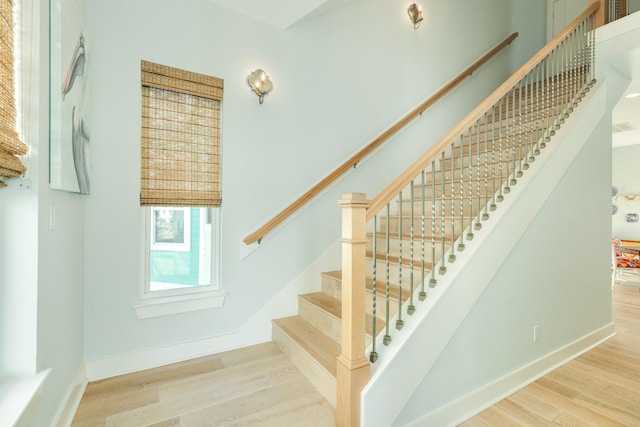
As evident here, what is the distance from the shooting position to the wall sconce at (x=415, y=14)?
3.70 m

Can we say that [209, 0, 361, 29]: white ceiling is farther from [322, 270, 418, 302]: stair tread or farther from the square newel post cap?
[322, 270, 418, 302]: stair tread

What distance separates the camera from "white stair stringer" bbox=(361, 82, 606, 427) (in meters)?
1.65

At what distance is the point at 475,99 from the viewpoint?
14.7ft

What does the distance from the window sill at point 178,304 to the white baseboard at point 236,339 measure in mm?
Result: 267

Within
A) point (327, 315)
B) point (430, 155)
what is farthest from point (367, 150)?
point (327, 315)

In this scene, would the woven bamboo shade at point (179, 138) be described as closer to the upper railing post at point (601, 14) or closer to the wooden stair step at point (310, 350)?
the wooden stair step at point (310, 350)

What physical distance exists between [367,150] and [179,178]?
183 cm

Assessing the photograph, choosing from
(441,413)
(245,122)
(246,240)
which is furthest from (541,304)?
(245,122)

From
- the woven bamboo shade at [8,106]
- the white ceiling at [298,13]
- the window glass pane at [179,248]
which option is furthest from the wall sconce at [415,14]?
the woven bamboo shade at [8,106]

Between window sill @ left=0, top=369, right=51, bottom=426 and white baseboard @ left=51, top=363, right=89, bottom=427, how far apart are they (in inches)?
Answer: 19.9

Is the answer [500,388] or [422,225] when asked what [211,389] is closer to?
[422,225]

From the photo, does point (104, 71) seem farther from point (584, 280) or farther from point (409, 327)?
point (584, 280)

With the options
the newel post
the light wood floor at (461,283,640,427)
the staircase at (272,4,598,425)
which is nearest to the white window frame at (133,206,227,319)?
the staircase at (272,4,598,425)

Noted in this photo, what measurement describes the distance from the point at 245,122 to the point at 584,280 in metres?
3.22
